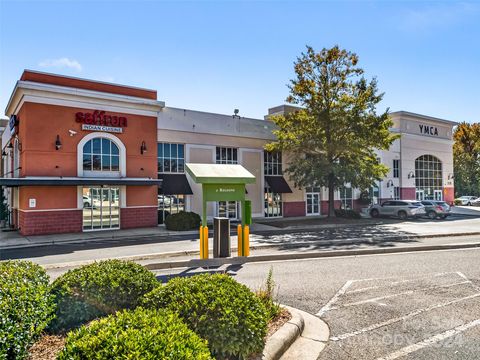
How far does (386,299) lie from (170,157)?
2076 centimetres

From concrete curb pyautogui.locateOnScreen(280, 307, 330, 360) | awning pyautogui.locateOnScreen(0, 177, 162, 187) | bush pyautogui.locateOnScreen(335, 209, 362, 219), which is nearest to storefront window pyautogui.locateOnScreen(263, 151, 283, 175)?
bush pyautogui.locateOnScreen(335, 209, 362, 219)

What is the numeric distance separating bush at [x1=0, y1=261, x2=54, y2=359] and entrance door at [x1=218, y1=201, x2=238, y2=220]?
23.1 m

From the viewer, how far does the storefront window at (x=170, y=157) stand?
25.9 meters

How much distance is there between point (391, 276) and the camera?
9.84m

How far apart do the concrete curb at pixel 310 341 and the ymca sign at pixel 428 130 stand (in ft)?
150

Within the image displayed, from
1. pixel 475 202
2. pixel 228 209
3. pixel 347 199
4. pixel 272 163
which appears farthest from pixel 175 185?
pixel 475 202

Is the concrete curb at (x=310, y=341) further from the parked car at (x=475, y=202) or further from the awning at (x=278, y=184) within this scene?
the parked car at (x=475, y=202)

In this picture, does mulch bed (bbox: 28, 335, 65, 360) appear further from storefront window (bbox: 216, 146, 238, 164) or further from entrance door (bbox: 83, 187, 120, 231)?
storefront window (bbox: 216, 146, 238, 164)

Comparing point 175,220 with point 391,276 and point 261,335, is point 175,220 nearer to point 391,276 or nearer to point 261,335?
point 391,276

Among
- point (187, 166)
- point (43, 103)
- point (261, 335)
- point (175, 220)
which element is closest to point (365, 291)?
point (261, 335)

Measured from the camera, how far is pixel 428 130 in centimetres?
4681

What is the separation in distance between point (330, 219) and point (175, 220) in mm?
12779

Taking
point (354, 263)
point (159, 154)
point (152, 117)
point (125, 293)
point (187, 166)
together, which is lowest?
point (354, 263)

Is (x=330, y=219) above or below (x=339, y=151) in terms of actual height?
below
